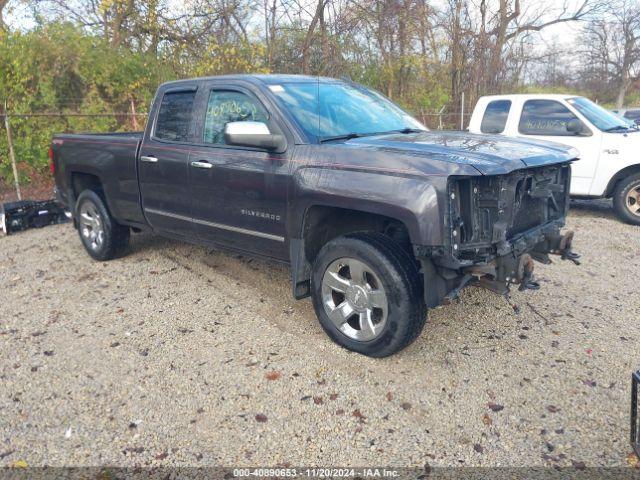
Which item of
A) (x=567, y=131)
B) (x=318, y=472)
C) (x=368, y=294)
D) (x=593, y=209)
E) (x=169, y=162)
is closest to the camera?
(x=318, y=472)

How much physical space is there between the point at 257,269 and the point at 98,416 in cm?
263

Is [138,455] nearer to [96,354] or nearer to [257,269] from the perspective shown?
[96,354]

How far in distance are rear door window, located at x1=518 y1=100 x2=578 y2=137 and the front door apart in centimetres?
542

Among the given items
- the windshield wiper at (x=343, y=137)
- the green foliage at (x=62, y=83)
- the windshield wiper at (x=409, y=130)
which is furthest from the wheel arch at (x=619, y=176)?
the green foliage at (x=62, y=83)

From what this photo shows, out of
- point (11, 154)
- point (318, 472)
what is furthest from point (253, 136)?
point (11, 154)

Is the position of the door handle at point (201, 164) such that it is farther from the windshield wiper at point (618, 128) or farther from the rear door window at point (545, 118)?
the windshield wiper at point (618, 128)

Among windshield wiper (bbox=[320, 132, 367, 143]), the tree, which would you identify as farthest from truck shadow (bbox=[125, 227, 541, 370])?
the tree

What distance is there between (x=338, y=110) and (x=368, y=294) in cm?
164

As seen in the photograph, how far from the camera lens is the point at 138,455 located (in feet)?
9.34

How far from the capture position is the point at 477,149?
3465mm

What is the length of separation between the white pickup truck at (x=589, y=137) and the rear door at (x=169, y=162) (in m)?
4.58

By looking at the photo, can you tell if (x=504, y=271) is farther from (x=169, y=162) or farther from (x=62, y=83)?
(x=62, y=83)

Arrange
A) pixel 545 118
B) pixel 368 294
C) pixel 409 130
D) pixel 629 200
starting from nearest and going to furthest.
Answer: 1. pixel 368 294
2. pixel 409 130
3. pixel 629 200
4. pixel 545 118

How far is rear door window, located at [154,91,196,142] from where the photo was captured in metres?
4.88
